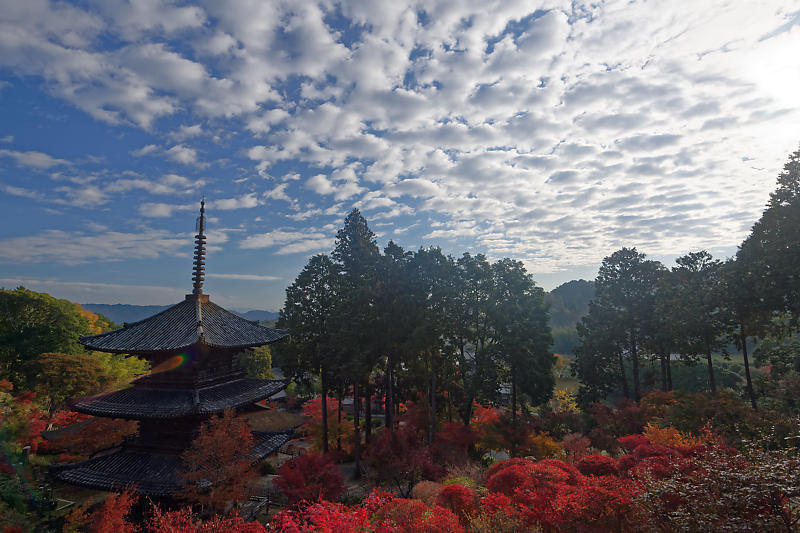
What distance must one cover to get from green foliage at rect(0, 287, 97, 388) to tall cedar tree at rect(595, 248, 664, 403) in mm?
48994

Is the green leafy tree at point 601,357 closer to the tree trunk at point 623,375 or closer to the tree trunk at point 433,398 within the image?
→ the tree trunk at point 623,375

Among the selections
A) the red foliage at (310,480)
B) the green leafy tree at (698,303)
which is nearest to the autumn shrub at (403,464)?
the red foliage at (310,480)

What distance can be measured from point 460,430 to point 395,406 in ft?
46.2

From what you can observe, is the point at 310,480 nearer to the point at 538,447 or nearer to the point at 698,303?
the point at 538,447

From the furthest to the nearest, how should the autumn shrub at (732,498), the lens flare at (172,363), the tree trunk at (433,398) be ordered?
the tree trunk at (433,398)
the lens flare at (172,363)
the autumn shrub at (732,498)

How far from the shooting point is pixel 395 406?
37.0 meters

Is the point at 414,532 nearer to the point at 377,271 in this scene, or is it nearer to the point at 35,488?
the point at 377,271

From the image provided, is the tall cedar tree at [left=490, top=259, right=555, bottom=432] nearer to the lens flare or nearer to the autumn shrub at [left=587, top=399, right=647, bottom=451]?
the autumn shrub at [left=587, top=399, right=647, bottom=451]

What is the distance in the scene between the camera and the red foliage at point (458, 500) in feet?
35.7

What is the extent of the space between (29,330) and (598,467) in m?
46.9

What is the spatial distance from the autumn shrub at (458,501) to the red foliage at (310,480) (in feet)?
20.5

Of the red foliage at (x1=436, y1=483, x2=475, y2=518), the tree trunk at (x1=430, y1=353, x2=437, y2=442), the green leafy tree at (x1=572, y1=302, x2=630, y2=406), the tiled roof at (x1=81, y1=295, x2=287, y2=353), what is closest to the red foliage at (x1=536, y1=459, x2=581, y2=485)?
the red foliage at (x1=436, y1=483, x2=475, y2=518)

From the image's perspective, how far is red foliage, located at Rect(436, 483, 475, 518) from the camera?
10883mm

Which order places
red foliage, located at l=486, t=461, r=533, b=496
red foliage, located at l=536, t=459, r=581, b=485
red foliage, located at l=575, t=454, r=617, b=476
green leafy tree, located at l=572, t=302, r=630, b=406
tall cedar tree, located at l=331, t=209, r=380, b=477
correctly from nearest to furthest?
red foliage, located at l=536, t=459, r=581, b=485 < red foliage, located at l=486, t=461, r=533, b=496 < red foliage, located at l=575, t=454, r=617, b=476 < tall cedar tree, located at l=331, t=209, r=380, b=477 < green leafy tree, located at l=572, t=302, r=630, b=406
